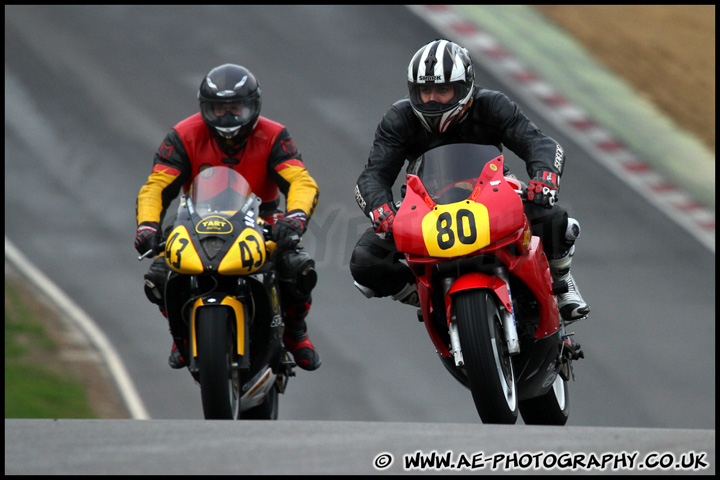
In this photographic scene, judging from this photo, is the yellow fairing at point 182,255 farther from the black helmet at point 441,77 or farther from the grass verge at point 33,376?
the grass verge at point 33,376

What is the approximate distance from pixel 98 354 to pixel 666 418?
554 cm

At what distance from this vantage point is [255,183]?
26.8 ft

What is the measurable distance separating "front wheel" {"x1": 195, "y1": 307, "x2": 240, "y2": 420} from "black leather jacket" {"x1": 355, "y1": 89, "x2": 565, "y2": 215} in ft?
3.90

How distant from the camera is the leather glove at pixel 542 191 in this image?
20.1ft

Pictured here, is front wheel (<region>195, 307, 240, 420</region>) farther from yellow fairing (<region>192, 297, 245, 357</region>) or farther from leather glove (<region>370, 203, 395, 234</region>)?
leather glove (<region>370, 203, 395, 234</region>)

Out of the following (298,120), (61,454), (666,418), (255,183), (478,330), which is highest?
(298,120)

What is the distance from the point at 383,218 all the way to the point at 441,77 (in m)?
0.85

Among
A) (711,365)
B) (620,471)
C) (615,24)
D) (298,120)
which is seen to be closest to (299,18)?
(298,120)

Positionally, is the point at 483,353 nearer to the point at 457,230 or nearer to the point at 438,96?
the point at 457,230

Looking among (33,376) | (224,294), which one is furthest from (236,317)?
(33,376)

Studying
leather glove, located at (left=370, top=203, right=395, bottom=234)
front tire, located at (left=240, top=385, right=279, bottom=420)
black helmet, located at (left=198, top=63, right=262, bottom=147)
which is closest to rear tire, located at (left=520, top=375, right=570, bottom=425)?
leather glove, located at (left=370, top=203, right=395, bottom=234)

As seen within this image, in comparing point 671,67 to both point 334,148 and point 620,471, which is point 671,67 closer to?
point 334,148

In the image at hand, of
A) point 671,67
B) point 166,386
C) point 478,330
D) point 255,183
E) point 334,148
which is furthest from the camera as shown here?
point 671,67

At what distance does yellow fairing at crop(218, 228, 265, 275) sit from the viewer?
23.4ft
